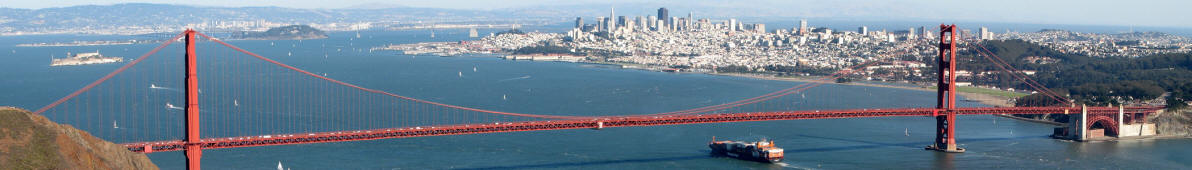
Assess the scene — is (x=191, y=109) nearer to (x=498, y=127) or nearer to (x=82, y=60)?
(x=498, y=127)

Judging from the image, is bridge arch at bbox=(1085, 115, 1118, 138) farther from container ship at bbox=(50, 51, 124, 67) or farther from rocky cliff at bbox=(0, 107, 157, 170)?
container ship at bbox=(50, 51, 124, 67)

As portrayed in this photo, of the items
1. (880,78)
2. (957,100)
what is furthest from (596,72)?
(957,100)

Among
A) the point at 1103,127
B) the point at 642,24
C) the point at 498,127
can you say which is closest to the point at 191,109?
the point at 498,127

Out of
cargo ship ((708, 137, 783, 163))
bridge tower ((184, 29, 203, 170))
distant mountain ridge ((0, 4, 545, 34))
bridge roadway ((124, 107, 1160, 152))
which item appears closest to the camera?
bridge tower ((184, 29, 203, 170))

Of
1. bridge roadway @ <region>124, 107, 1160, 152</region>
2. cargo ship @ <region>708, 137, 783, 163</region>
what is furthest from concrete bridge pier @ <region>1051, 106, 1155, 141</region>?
cargo ship @ <region>708, 137, 783, 163</region>

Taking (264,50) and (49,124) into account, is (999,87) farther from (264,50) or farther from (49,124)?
(264,50)

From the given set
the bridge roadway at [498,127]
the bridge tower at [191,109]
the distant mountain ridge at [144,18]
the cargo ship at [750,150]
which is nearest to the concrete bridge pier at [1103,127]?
the bridge roadway at [498,127]

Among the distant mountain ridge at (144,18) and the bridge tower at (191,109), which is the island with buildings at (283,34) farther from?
the bridge tower at (191,109)
